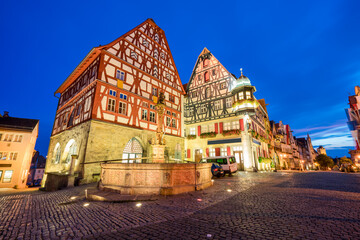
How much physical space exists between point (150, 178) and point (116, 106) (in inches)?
401

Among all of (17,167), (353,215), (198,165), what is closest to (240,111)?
(198,165)

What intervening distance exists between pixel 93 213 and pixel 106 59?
1397 cm

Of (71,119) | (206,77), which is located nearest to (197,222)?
(71,119)

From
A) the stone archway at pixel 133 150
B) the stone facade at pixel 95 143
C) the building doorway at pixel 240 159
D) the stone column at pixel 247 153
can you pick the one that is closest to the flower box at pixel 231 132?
the stone column at pixel 247 153

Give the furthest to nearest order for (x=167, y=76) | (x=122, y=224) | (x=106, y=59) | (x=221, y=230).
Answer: (x=167, y=76) → (x=106, y=59) → (x=122, y=224) → (x=221, y=230)

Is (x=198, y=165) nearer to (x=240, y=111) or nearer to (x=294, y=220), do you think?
(x=294, y=220)

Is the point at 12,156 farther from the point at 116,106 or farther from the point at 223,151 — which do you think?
the point at 223,151

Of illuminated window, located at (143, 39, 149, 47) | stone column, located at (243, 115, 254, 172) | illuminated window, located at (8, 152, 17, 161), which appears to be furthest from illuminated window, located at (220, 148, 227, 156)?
illuminated window, located at (8, 152, 17, 161)

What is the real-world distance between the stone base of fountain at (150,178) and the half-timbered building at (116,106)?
4.57m

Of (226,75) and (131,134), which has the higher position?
(226,75)

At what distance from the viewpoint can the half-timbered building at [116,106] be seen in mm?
13664

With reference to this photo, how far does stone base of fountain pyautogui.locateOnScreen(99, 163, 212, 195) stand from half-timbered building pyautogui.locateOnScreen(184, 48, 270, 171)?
11522 millimetres

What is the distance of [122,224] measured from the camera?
12.4ft

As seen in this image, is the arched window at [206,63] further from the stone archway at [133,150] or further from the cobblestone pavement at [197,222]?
the cobblestone pavement at [197,222]
